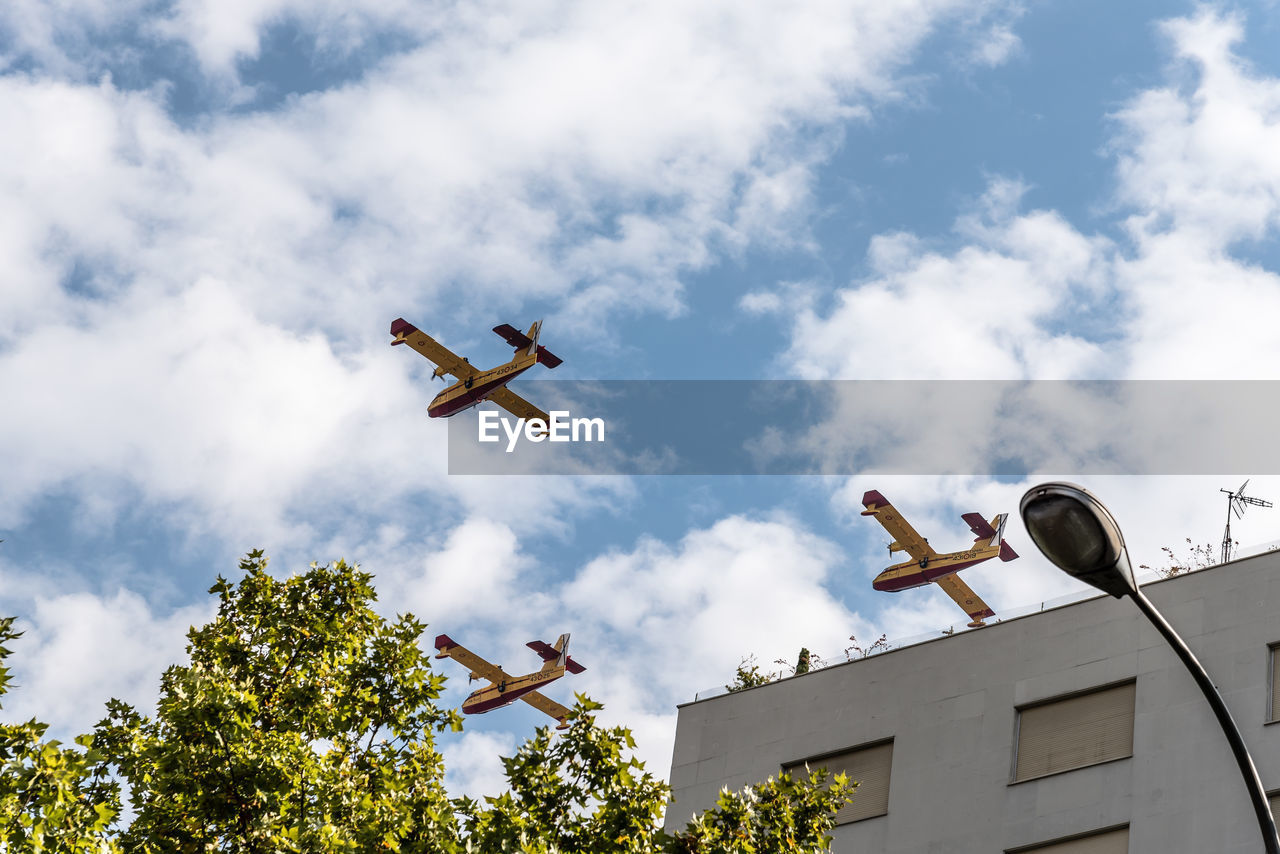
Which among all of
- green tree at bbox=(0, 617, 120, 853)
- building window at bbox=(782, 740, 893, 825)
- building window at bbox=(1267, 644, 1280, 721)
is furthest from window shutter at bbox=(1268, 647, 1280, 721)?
green tree at bbox=(0, 617, 120, 853)

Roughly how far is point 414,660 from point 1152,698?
10657mm

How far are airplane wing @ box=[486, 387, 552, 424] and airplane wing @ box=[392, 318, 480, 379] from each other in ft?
8.42

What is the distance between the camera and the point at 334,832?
42.8 feet

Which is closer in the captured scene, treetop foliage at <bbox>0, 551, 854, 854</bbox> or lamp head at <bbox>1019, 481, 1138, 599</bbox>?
lamp head at <bbox>1019, 481, 1138, 599</bbox>

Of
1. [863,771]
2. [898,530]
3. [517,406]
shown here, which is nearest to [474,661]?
[517,406]

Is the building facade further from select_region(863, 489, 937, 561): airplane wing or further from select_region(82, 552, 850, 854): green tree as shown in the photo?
select_region(863, 489, 937, 561): airplane wing

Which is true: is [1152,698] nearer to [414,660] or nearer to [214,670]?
[414,660]

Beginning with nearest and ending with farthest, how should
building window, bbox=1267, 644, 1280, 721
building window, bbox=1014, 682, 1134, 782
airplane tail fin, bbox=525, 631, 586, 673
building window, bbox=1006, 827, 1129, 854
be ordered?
building window, bbox=1267, 644, 1280, 721 → building window, bbox=1006, 827, 1129, 854 → building window, bbox=1014, 682, 1134, 782 → airplane tail fin, bbox=525, 631, 586, 673

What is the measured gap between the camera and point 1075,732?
2092 centimetres

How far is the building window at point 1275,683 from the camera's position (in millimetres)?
19297

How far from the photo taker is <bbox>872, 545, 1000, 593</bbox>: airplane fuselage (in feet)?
197

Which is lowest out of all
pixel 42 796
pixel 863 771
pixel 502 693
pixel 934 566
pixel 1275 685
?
pixel 42 796

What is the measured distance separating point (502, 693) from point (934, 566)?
20.8 metres

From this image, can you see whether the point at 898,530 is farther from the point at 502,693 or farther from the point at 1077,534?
the point at 1077,534
